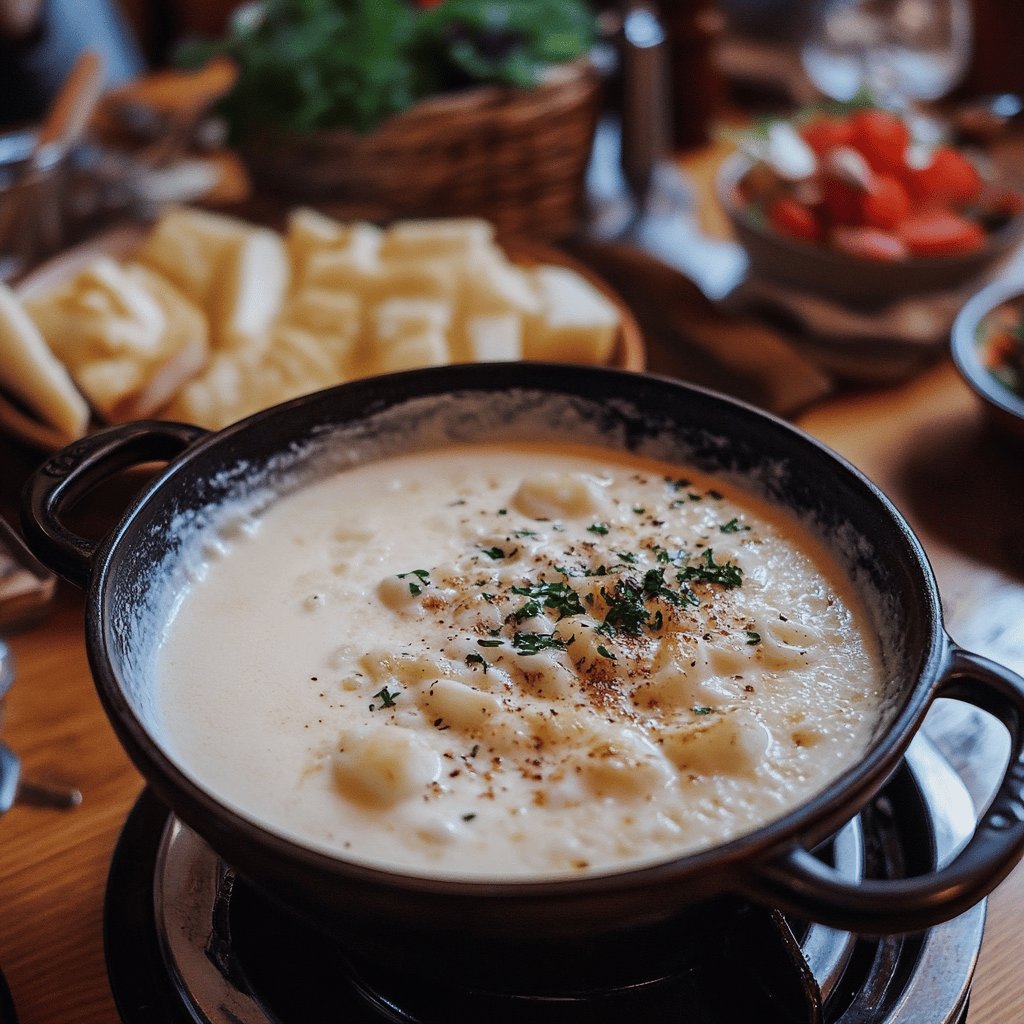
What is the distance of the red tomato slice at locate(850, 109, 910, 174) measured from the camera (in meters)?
2.73

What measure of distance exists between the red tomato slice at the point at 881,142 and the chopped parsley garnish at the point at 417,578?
1941 millimetres

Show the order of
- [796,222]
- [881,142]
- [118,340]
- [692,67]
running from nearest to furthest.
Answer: [118,340] < [796,222] < [881,142] < [692,67]

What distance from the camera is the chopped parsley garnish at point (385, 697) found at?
1.22 meters

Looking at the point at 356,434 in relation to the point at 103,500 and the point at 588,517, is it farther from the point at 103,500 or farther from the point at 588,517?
the point at 103,500

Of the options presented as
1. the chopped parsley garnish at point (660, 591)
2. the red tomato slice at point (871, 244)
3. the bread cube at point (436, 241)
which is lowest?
the red tomato slice at point (871, 244)

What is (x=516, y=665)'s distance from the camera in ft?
4.11

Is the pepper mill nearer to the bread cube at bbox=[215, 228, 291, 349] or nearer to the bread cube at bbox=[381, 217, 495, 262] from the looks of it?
the bread cube at bbox=[381, 217, 495, 262]

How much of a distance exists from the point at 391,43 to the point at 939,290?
5.01 feet

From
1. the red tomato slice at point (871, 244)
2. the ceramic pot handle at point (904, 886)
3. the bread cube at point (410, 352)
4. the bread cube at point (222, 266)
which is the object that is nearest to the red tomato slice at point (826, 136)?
the red tomato slice at point (871, 244)

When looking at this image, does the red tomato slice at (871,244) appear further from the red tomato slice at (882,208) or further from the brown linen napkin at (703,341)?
the brown linen napkin at (703,341)

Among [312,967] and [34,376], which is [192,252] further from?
[312,967]

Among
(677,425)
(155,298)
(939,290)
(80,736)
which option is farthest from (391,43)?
(80,736)

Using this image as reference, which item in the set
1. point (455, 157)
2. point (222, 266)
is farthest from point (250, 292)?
point (455, 157)

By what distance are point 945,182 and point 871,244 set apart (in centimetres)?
38
